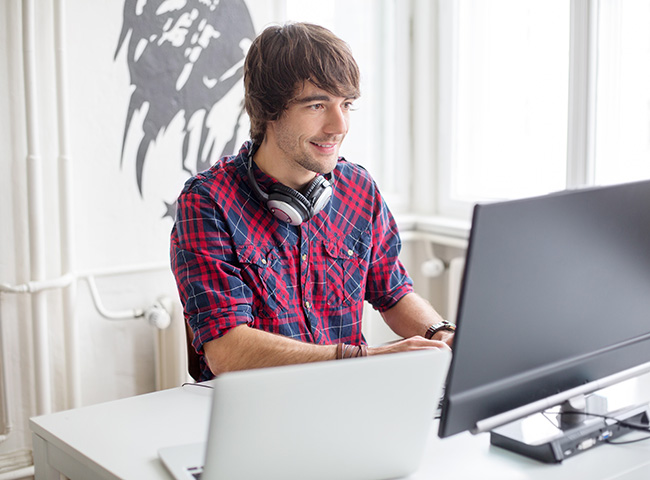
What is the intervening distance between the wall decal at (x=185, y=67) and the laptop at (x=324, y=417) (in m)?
1.57

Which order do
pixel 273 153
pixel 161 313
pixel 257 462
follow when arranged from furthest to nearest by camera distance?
1. pixel 161 313
2. pixel 273 153
3. pixel 257 462

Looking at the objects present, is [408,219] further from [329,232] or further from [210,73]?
[329,232]

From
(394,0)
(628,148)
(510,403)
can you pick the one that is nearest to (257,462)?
(510,403)

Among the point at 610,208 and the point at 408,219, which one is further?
the point at 408,219

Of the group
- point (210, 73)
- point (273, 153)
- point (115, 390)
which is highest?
point (210, 73)

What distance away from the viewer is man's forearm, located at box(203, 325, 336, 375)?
5.03 ft

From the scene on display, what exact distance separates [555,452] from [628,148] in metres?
1.47

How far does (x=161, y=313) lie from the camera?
232 cm

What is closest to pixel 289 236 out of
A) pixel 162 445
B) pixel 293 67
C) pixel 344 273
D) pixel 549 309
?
pixel 344 273

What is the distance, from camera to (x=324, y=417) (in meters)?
0.95

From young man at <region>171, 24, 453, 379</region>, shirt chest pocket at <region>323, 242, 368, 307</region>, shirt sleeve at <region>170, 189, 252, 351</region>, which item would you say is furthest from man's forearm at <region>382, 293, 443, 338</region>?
shirt sleeve at <region>170, 189, 252, 351</region>

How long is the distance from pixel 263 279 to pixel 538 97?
143 centimetres

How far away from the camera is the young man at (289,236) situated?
1.56 m

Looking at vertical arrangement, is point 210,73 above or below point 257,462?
above
